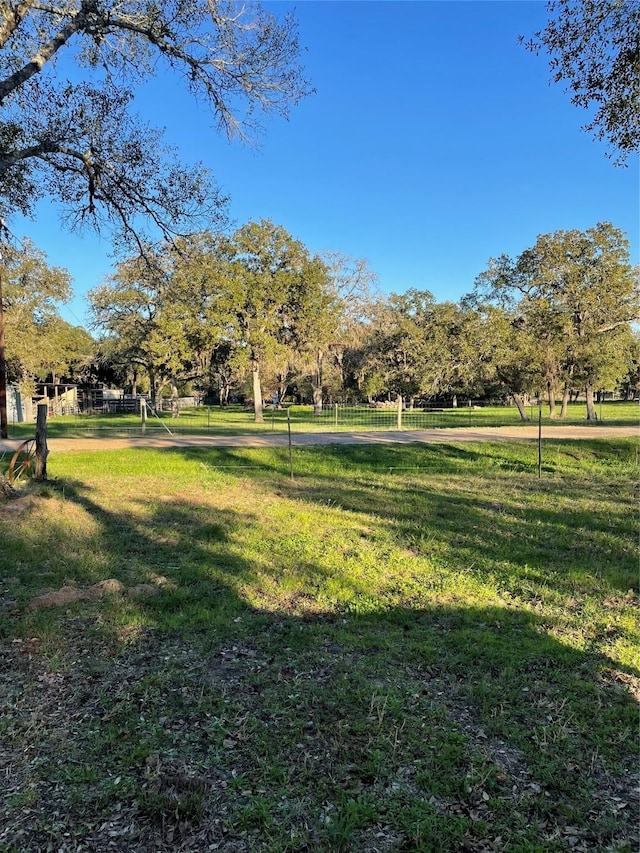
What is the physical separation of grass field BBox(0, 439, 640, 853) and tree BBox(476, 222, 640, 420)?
63.3 ft

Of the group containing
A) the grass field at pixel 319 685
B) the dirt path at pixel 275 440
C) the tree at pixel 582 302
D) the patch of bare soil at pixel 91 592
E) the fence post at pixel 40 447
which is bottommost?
the grass field at pixel 319 685

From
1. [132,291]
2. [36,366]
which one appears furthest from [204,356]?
[36,366]

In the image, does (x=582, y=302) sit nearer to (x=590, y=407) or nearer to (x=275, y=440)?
(x=590, y=407)

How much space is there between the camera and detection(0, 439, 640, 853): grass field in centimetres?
203

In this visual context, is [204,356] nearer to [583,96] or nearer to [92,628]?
[583,96]

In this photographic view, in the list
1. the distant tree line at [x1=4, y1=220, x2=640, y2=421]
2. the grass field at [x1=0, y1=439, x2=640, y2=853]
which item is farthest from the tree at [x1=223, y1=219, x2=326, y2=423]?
the grass field at [x1=0, y1=439, x2=640, y2=853]

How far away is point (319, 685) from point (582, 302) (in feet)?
79.5

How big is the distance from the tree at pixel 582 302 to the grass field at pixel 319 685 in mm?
19300

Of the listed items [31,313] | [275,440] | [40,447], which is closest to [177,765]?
[40,447]

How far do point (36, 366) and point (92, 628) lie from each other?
3303 centimetres

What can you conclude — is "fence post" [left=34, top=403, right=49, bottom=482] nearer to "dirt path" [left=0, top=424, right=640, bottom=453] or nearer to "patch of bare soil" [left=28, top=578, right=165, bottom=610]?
"dirt path" [left=0, top=424, right=640, bottom=453]

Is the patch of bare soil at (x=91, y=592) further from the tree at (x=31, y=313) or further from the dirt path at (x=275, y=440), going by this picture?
the tree at (x=31, y=313)

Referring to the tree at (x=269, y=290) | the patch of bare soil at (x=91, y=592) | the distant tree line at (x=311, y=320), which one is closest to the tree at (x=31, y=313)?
the distant tree line at (x=311, y=320)

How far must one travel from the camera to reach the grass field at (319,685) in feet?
6.66
